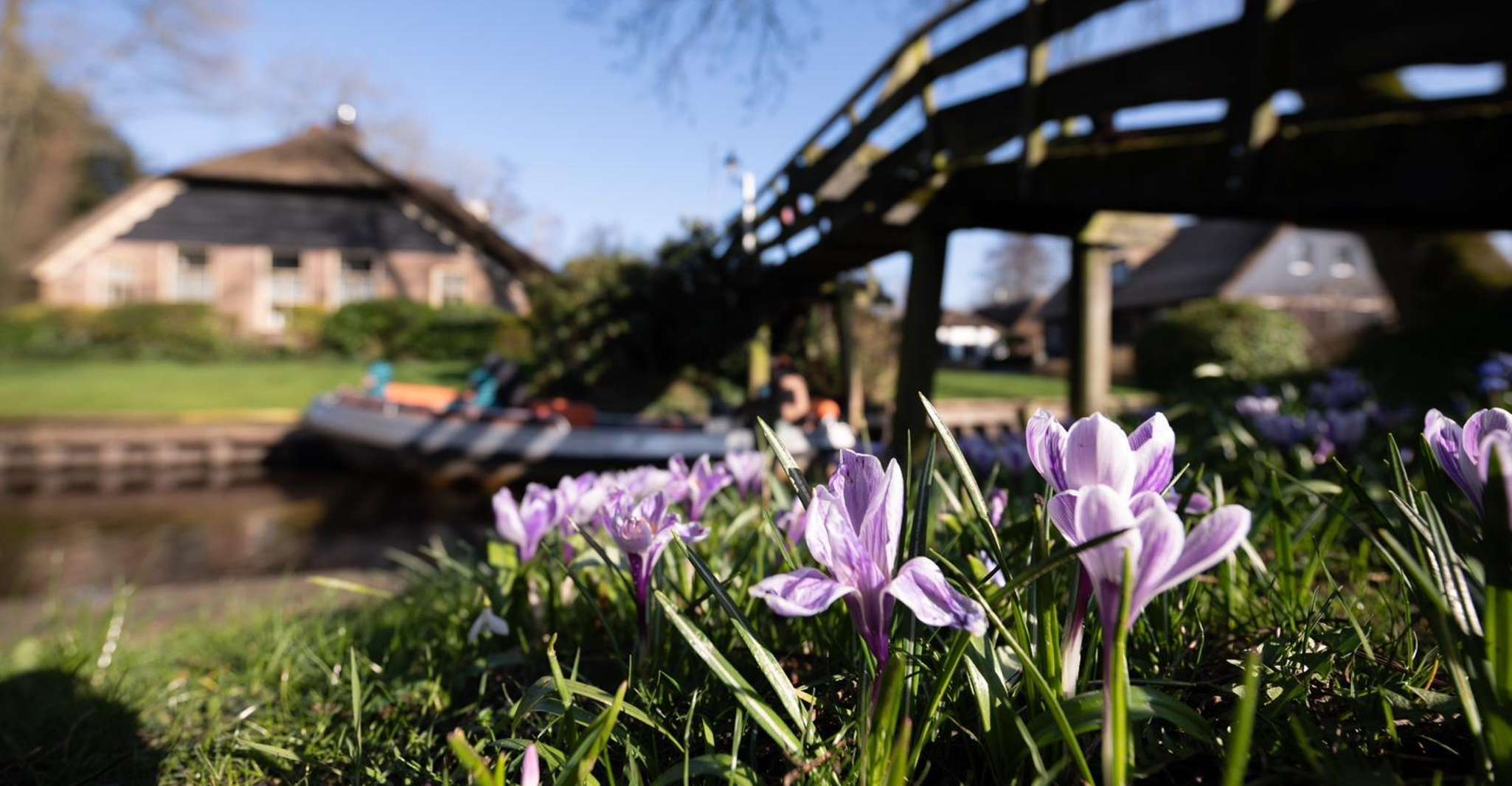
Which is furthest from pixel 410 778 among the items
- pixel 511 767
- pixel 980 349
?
pixel 980 349

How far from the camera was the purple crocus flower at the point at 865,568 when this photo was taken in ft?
2.02

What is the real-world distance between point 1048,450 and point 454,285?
24.6 meters

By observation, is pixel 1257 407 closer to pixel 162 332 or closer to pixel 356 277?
pixel 162 332

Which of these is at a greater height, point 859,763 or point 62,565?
point 859,763

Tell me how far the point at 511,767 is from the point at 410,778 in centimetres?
20

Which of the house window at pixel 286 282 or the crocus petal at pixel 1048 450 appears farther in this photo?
the house window at pixel 286 282

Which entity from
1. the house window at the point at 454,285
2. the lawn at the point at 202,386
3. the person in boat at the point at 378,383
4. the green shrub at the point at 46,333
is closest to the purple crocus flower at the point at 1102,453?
the person in boat at the point at 378,383

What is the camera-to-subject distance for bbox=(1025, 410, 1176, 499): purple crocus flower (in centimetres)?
65

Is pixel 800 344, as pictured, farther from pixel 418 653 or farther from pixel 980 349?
pixel 980 349

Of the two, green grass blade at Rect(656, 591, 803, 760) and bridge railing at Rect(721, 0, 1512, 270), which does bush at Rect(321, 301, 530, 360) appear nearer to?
bridge railing at Rect(721, 0, 1512, 270)

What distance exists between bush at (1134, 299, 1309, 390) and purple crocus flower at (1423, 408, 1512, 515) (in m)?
16.4

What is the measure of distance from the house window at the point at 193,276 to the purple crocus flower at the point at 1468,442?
2666 centimetres

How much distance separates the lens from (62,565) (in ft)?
21.2

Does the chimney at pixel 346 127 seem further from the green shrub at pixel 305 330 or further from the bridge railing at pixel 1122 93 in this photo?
the bridge railing at pixel 1122 93
